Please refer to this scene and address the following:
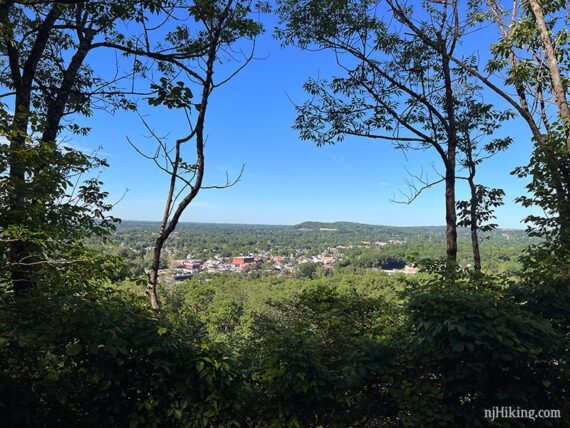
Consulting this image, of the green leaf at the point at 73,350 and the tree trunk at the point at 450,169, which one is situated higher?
the tree trunk at the point at 450,169

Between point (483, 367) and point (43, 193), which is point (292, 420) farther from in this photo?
point (43, 193)

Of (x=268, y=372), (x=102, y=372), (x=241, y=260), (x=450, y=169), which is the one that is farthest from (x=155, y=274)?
(x=241, y=260)

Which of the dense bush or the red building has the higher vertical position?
the dense bush

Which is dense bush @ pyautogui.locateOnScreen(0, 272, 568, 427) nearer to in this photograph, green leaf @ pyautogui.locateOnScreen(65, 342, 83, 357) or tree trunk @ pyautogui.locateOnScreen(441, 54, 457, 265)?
green leaf @ pyautogui.locateOnScreen(65, 342, 83, 357)

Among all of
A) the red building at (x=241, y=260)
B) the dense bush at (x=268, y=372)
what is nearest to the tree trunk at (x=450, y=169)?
the dense bush at (x=268, y=372)

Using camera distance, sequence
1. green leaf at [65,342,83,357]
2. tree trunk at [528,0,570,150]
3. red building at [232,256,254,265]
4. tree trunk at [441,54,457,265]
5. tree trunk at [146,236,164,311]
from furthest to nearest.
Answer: red building at [232,256,254,265]
tree trunk at [441,54,457,265]
tree trunk at [528,0,570,150]
tree trunk at [146,236,164,311]
green leaf at [65,342,83,357]

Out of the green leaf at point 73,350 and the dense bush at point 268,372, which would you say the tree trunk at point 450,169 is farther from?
the green leaf at point 73,350

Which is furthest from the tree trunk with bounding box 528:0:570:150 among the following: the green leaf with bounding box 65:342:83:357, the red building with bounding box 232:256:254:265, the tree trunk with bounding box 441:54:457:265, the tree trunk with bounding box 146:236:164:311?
the red building with bounding box 232:256:254:265

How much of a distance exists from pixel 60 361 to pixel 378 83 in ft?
26.0

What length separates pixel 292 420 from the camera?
2.75m

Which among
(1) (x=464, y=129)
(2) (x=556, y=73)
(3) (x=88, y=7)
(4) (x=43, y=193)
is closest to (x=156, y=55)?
(3) (x=88, y=7)

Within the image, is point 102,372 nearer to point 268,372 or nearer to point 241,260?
point 268,372

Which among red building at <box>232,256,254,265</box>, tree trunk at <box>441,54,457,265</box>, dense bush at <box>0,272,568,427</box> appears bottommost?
red building at <box>232,256,254,265</box>

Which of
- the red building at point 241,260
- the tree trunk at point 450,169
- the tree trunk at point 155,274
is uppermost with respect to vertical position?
the tree trunk at point 450,169
